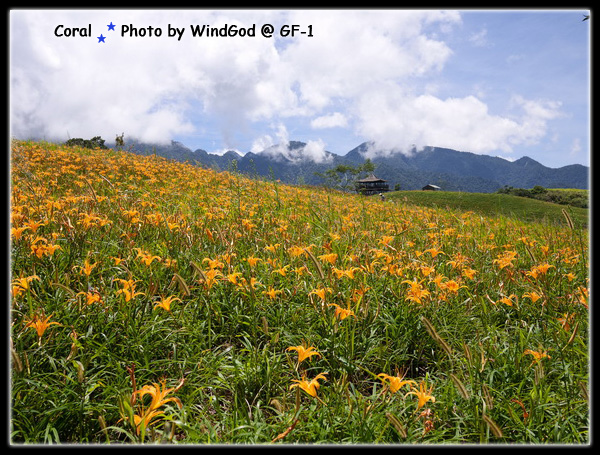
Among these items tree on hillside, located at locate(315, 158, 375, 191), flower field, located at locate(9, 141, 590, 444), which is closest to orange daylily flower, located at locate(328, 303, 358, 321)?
flower field, located at locate(9, 141, 590, 444)

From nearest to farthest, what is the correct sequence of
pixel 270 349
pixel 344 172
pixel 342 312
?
pixel 342 312 → pixel 270 349 → pixel 344 172

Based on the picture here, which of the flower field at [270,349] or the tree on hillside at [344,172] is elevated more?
the tree on hillside at [344,172]

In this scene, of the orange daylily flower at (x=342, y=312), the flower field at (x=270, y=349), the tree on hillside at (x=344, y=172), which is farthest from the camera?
the tree on hillside at (x=344, y=172)

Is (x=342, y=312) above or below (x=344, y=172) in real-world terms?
below

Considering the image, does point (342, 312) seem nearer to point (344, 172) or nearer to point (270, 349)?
point (270, 349)

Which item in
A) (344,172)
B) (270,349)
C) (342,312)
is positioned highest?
Answer: (344,172)

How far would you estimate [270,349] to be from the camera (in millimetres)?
2072

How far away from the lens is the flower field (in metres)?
1.46

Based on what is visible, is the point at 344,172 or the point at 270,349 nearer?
the point at 270,349

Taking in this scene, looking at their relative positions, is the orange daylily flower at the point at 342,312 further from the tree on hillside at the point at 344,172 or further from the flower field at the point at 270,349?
the tree on hillside at the point at 344,172

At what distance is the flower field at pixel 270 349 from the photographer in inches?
57.4

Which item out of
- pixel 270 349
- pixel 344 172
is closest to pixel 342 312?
pixel 270 349

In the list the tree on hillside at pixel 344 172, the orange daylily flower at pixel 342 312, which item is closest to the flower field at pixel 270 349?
the orange daylily flower at pixel 342 312
